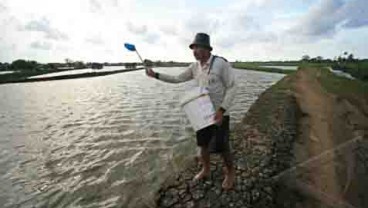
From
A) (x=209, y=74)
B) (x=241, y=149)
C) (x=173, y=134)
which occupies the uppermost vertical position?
(x=209, y=74)

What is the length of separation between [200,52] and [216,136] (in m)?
1.06

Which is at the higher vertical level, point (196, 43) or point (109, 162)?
point (196, 43)

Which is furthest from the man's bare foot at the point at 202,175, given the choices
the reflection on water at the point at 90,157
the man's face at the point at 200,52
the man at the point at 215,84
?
the man's face at the point at 200,52

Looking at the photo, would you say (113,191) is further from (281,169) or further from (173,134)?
(173,134)

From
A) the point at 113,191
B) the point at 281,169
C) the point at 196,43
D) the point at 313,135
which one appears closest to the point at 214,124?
the point at 196,43

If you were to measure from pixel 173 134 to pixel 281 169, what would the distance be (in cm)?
573

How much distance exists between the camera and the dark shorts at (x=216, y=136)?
15.5ft

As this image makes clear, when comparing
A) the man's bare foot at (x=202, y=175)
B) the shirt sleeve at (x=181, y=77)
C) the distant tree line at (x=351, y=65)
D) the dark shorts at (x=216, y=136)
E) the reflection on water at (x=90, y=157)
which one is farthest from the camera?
the distant tree line at (x=351, y=65)

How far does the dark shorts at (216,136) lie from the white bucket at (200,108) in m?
0.12

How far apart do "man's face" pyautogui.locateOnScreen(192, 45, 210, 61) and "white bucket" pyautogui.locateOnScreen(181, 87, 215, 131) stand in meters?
0.40

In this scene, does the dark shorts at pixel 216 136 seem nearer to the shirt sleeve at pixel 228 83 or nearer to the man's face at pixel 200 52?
the shirt sleeve at pixel 228 83

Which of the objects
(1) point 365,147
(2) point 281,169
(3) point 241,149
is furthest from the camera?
(1) point 365,147

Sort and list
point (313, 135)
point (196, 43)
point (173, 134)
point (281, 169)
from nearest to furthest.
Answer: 1. point (196, 43)
2. point (281, 169)
3. point (313, 135)
4. point (173, 134)

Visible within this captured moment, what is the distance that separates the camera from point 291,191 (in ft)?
20.4
